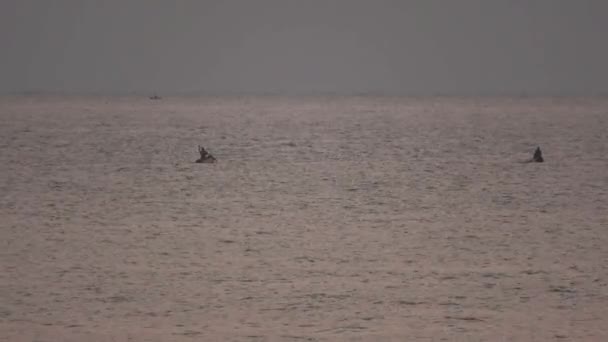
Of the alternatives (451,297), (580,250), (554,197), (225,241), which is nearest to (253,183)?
(554,197)

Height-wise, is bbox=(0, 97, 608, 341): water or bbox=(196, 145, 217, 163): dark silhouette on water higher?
bbox=(0, 97, 608, 341): water

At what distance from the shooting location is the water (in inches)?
356

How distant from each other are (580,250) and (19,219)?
6619 millimetres

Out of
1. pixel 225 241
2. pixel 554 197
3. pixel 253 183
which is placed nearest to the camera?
pixel 225 241

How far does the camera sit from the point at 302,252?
12.4 metres

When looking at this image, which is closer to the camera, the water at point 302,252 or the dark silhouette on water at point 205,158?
the water at point 302,252

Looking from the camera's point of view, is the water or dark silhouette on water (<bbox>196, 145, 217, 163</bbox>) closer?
the water

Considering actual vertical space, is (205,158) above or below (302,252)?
below

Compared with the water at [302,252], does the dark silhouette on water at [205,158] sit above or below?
below

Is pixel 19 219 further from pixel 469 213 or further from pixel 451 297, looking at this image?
pixel 451 297

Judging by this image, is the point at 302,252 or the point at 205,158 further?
the point at 205,158

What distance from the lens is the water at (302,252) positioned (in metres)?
9.04

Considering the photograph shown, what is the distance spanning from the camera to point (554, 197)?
58.7ft

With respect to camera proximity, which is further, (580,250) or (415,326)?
(580,250)
